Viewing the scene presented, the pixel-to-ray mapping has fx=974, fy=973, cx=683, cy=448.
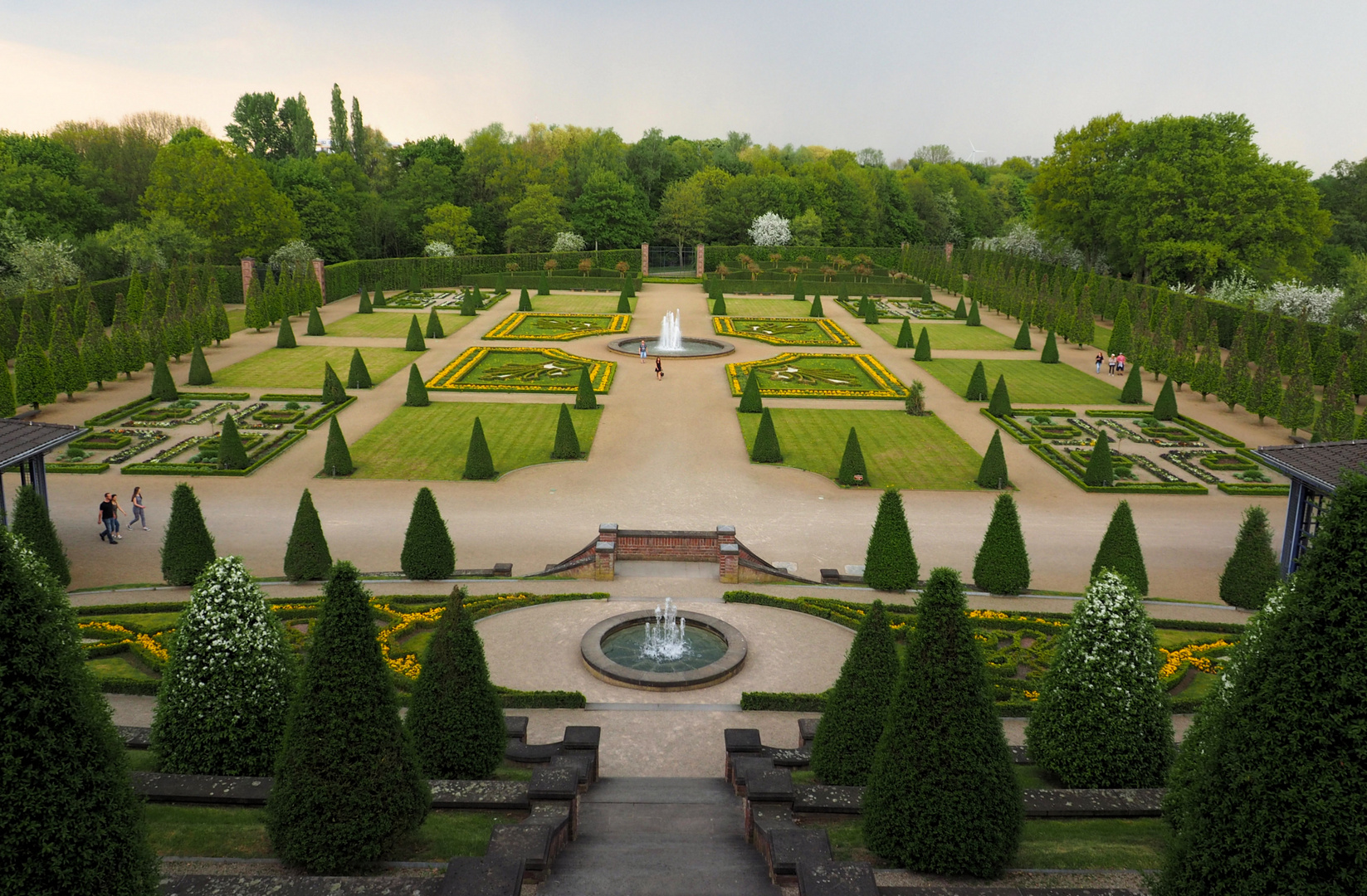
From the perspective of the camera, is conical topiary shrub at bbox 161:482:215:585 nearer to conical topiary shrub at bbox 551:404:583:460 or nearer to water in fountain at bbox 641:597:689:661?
water in fountain at bbox 641:597:689:661

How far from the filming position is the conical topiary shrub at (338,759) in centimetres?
862

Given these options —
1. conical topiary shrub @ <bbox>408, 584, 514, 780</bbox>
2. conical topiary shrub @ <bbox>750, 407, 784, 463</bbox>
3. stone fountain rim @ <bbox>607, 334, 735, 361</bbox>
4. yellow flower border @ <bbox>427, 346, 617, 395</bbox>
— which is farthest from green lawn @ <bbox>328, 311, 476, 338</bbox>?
conical topiary shrub @ <bbox>408, 584, 514, 780</bbox>

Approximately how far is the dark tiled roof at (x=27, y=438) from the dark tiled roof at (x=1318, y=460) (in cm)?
2697

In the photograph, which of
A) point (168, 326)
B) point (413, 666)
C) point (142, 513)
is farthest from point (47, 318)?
point (413, 666)

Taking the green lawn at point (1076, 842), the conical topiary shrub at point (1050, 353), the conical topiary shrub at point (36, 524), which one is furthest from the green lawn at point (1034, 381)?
the conical topiary shrub at point (36, 524)

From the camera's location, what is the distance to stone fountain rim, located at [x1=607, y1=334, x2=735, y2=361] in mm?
49938

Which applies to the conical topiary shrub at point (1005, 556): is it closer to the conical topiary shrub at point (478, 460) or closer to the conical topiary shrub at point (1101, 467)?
the conical topiary shrub at point (1101, 467)

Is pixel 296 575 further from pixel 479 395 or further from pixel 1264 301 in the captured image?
pixel 1264 301

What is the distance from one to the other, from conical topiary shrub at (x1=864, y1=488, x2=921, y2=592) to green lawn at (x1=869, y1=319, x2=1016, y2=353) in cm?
3366

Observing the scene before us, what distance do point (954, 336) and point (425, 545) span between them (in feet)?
146

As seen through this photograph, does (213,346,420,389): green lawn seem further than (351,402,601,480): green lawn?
Yes

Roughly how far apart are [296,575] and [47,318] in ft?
118

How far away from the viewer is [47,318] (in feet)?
156

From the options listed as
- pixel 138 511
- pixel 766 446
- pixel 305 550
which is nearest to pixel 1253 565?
pixel 766 446
